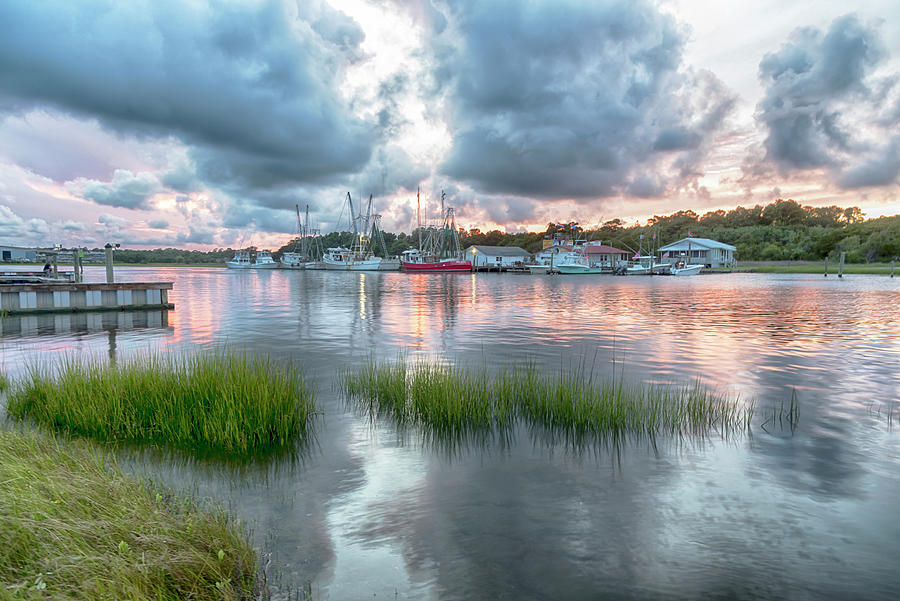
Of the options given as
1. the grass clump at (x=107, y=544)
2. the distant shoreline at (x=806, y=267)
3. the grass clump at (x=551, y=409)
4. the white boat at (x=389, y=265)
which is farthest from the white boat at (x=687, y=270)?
the grass clump at (x=107, y=544)

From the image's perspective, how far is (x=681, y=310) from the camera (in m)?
29.8

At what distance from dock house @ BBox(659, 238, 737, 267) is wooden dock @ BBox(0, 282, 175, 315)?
105 meters

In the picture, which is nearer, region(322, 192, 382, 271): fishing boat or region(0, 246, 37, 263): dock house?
region(0, 246, 37, 263): dock house

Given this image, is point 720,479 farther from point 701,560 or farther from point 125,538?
point 125,538

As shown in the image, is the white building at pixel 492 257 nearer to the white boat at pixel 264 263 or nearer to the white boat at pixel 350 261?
the white boat at pixel 350 261

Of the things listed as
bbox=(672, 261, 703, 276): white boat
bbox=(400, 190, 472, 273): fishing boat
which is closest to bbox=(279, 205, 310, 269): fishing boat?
bbox=(400, 190, 472, 273): fishing boat

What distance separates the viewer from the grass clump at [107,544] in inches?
134

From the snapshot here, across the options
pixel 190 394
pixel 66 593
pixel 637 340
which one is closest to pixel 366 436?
pixel 190 394

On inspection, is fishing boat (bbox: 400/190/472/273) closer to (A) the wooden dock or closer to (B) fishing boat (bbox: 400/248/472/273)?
(B) fishing boat (bbox: 400/248/472/273)

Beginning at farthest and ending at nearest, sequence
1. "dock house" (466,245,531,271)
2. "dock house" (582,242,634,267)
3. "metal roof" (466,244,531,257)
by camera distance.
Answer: "metal roof" (466,244,531,257) → "dock house" (466,245,531,271) → "dock house" (582,242,634,267)

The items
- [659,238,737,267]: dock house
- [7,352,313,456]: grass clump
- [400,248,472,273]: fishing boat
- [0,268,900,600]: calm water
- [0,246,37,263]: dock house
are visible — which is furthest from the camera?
[659,238,737,267]: dock house

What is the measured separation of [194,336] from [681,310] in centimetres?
2755

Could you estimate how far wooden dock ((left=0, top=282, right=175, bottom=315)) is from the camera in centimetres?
2233

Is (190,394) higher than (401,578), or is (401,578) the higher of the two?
(190,394)
